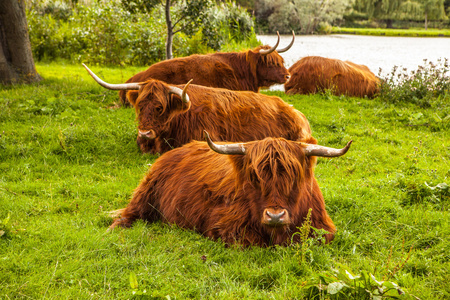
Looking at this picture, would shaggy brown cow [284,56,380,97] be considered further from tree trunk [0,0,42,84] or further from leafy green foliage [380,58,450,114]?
tree trunk [0,0,42,84]

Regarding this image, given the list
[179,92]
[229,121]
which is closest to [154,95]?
[179,92]

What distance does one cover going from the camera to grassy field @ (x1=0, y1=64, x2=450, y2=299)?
2.69 m

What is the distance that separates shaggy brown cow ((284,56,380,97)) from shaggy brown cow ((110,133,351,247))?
6129 mm

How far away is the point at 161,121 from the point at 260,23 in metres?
23.0

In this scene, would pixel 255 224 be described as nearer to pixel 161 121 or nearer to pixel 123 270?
pixel 123 270

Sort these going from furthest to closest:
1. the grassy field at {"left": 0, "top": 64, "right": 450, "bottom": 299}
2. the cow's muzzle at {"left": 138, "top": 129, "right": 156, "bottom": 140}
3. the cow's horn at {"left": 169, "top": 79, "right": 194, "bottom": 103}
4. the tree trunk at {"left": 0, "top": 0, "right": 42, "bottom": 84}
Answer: the tree trunk at {"left": 0, "top": 0, "right": 42, "bottom": 84} < the cow's muzzle at {"left": 138, "top": 129, "right": 156, "bottom": 140} < the cow's horn at {"left": 169, "top": 79, "right": 194, "bottom": 103} < the grassy field at {"left": 0, "top": 64, "right": 450, "bottom": 299}

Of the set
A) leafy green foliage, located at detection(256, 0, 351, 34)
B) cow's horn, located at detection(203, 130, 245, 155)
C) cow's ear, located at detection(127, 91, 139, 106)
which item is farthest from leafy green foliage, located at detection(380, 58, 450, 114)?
leafy green foliage, located at detection(256, 0, 351, 34)

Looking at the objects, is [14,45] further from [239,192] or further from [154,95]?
[239,192]

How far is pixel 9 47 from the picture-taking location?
835 centimetres

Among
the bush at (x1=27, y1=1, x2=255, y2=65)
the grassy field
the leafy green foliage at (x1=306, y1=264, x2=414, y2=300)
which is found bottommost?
the grassy field

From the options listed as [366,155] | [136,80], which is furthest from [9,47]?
[366,155]

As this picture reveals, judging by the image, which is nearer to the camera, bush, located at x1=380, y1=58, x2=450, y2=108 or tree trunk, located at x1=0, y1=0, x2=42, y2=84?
tree trunk, located at x1=0, y1=0, x2=42, y2=84

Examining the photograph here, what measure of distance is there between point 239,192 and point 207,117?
2452mm

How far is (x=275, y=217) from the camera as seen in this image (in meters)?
2.87
